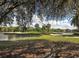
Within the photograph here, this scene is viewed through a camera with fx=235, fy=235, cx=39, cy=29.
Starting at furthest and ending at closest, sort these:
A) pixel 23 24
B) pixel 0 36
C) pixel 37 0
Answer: pixel 0 36
pixel 23 24
pixel 37 0

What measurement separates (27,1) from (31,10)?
110 cm

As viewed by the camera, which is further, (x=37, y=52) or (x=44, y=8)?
(x=37, y=52)

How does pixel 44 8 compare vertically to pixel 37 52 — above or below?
above

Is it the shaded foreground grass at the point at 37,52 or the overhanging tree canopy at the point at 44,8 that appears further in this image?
the shaded foreground grass at the point at 37,52

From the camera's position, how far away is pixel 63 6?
11.2m

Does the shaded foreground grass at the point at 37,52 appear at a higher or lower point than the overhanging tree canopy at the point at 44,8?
lower

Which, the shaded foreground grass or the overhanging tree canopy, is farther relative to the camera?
the shaded foreground grass

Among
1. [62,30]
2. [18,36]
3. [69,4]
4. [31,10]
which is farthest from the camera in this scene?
[62,30]

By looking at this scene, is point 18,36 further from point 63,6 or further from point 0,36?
point 63,6

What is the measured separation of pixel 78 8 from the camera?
1108 cm

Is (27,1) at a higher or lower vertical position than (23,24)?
higher

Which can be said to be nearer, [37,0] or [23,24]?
[37,0]

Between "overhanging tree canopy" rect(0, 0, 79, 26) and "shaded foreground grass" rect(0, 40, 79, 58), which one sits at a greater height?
"overhanging tree canopy" rect(0, 0, 79, 26)

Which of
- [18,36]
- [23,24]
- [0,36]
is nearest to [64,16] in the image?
[23,24]
